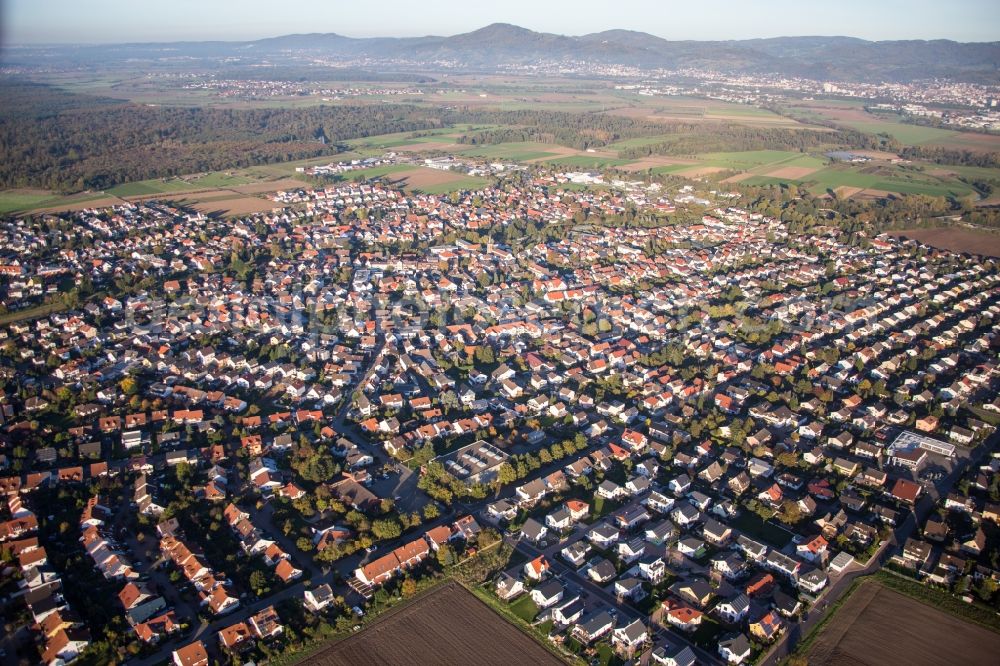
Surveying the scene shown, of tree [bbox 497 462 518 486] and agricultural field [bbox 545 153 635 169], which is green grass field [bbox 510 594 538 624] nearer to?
tree [bbox 497 462 518 486]

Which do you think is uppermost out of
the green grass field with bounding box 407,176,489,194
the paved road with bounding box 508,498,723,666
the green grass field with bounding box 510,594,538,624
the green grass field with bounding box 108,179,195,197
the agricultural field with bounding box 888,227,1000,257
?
the green grass field with bounding box 407,176,489,194

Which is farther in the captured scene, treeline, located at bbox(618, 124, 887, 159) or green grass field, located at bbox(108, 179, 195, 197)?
treeline, located at bbox(618, 124, 887, 159)

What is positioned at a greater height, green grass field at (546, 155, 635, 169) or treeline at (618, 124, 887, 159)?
treeline at (618, 124, 887, 159)

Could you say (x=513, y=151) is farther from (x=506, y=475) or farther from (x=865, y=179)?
(x=506, y=475)

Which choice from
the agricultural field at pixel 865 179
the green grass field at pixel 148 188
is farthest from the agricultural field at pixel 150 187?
the agricultural field at pixel 865 179

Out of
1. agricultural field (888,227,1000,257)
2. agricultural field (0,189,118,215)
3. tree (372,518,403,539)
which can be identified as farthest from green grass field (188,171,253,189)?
agricultural field (888,227,1000,257)

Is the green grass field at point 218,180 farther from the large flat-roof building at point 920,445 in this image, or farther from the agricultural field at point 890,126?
the agricultural field at point 890,126
